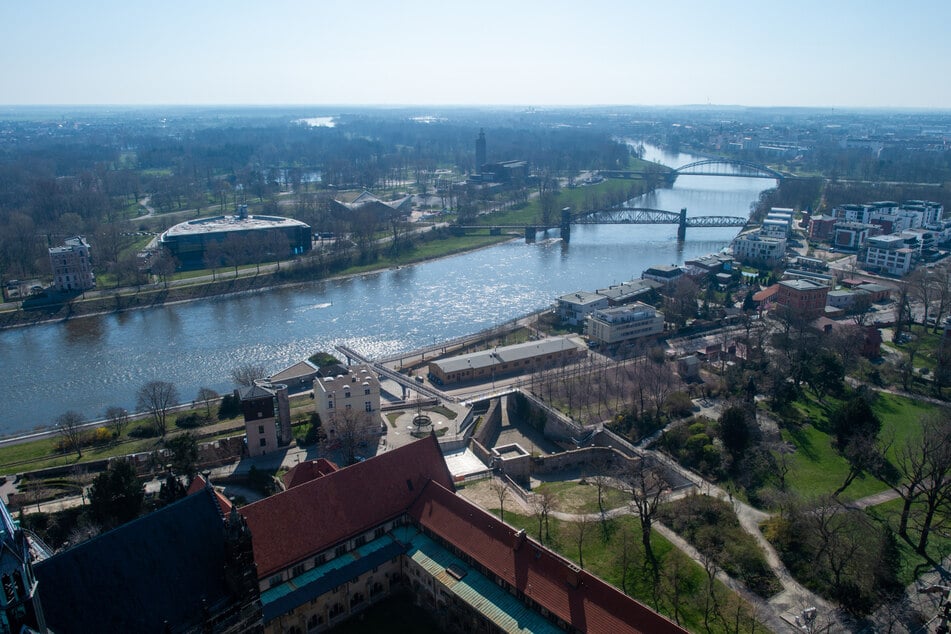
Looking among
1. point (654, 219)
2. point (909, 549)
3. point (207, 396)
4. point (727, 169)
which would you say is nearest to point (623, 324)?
point (909, 549)

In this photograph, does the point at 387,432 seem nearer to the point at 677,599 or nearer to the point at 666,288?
the point at 677,599

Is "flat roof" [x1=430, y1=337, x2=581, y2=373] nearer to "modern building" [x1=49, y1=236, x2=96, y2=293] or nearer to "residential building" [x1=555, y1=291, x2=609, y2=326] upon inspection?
"residential building" [x1=555, y1=291, x2=609, y2=326]

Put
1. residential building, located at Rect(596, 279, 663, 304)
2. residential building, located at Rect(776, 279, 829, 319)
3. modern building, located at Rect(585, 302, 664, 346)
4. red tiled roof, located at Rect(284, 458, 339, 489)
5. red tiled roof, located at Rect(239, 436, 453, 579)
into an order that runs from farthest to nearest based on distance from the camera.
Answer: residential building, located at Rect(596, 279, 663, 304), residential building, located at Rect(776, 279, 829, 319), modern building, located at Rect(585, 302, 664, 346), red tiled roof, located at Rect(284, 458, 339, 489), red tiled roof, located at Rect(239, 436, 453, 579)

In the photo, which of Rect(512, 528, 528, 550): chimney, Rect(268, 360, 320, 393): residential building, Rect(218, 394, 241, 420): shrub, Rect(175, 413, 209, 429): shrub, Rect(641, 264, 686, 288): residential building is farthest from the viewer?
Rect(641, 264, 686, 288): residential building

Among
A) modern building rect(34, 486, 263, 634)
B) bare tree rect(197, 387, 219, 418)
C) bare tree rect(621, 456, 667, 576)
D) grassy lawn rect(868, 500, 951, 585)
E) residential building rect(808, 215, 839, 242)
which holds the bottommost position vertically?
bare tree rect(197, 387, 219, 418)

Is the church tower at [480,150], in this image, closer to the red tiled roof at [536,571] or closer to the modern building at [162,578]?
the red tiled roof at [536,571]

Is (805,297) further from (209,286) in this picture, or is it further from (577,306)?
(209,286)

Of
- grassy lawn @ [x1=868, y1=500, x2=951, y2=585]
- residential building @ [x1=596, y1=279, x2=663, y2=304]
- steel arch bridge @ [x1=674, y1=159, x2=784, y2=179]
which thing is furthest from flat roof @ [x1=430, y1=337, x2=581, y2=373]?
steel arch bridge @ [x1=674, y1=159, x2=784, y2=179]

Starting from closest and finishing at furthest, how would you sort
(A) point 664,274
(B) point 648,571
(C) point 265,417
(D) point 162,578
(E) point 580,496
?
(D) point 162,578
(B) point 648,571
(E) point 580,496
(C) point 265,417
(A) point 664,274
